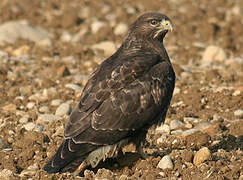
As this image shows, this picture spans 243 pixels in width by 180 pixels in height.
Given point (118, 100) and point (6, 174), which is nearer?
point (6, 174)

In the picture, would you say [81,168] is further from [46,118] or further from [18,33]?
[18,33]

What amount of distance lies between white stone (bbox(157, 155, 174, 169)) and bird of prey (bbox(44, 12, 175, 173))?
509 mm

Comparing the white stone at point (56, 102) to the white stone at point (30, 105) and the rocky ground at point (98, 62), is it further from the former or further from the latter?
the white stone at point (30, 105)

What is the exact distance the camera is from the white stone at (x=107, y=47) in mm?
13688

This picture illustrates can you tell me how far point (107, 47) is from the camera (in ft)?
45.4

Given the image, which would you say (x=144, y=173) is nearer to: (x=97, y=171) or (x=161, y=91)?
(x=97, y=171)

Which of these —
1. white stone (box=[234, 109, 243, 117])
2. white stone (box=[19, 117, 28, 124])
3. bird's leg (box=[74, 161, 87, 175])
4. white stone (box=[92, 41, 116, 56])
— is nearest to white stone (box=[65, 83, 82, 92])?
white stone (box=[19, 117, 28, 124])

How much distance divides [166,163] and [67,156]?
49.7 inches

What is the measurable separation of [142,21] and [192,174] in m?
2.67

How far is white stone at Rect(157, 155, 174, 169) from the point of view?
761 cm

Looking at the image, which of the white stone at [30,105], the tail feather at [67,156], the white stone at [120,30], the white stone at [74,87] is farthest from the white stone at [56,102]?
the white stone at [120,30]

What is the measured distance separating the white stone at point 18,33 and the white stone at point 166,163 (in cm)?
732

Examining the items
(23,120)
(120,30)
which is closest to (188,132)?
(23,120)

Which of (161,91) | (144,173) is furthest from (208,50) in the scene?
(144,173)
